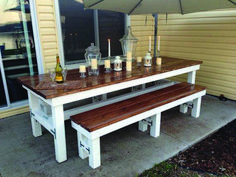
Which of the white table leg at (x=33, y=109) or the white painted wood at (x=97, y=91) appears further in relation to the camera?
the white table leg at (x=33, y=109)

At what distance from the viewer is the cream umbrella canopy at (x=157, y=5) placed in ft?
8.77

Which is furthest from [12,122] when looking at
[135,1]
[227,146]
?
[227,146]

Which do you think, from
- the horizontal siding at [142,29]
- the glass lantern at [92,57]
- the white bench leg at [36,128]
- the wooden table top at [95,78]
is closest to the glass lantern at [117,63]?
the wooden table top at [95,78]

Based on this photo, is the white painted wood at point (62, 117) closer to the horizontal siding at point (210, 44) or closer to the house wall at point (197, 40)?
the house wall at point (197, 40)

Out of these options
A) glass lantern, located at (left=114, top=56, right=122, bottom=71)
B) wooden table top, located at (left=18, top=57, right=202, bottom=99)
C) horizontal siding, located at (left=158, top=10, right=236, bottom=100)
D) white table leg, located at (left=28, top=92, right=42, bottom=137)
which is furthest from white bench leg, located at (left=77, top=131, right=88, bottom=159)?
horizontal siding, located at (left=158, top=10, right=236, bottom=100)

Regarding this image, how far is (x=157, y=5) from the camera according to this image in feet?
10.1

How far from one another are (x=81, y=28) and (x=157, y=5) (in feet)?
4.53

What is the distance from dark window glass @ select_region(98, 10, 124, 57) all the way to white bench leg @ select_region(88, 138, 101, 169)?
244 centimetres

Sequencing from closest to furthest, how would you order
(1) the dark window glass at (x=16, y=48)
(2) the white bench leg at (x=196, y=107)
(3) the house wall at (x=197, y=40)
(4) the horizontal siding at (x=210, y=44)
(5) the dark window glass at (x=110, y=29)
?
(1) the dark window glass at (x=16, y=48) < (2) the white bench leg at (x=196, y=107) < (3) the house wall at (x=197, y=40) < (4) the horizontal siding at (x=210, y=44) < (5) the dark window glass at (x=110, y=29)

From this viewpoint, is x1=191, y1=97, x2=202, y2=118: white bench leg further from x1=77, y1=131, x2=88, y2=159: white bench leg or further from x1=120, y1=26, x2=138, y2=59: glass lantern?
x1=77, y1=131, x2=88, y2=159: white bench leg

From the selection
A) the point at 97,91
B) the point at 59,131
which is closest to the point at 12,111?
the point at 59,131

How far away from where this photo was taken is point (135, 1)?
304cm

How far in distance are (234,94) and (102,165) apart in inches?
114

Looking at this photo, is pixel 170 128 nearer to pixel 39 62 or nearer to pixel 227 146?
pixel 227 146
